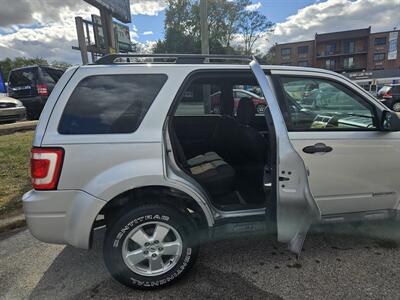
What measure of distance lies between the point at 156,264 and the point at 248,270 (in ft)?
2.76

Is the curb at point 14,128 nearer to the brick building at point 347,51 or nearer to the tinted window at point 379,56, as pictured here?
the brick building at point 347,51

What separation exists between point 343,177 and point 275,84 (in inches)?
42.9

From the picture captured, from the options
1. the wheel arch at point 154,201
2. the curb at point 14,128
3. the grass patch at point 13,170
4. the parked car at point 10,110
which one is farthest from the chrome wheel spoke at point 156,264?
the parked car at point 10,110

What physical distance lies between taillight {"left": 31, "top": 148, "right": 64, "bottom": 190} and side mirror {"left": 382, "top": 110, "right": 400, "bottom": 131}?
110 inches

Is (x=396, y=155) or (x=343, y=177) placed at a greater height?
(x=396, y=155)

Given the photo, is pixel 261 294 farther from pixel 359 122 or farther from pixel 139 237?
pixel 359 122

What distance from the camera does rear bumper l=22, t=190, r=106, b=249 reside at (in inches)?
85.0

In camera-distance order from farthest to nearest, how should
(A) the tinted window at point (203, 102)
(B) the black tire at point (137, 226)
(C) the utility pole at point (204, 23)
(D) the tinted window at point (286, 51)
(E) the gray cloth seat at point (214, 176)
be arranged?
(D) the tinted window at point (286, 51)
(C) the utility pole at point (204, 23)
(A) the tinted window at point (203, 102)
(E) the gray cloth seat at point (214, 176)
(B) the black tire at point (137, 226)

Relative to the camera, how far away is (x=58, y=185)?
7.02ft

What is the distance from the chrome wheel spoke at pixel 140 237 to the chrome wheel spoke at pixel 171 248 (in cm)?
16

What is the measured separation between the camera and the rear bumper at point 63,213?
2.16m

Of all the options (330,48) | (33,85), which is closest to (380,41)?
(330,48)

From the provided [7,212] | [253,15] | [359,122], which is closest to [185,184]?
[359,122]

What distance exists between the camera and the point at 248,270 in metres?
2.55
